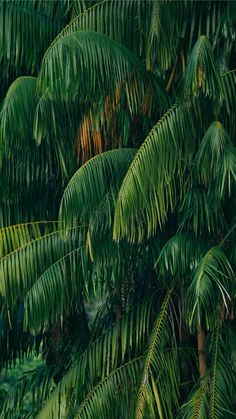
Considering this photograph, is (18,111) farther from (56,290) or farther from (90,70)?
(56,290)

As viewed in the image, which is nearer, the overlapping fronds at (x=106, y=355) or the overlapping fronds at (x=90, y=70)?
the overlapping fronds at (x=90, y=70)

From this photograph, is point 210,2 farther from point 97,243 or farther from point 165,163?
point 97,243

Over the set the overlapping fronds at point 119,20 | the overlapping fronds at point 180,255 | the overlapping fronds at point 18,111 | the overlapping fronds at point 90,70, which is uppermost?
the overlapping fronds at point 119,20

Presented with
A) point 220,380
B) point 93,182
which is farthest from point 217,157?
point 220,380

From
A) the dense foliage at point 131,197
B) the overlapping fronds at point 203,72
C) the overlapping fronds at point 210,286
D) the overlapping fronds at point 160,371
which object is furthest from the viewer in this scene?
the overlapping fronds at point 160,371

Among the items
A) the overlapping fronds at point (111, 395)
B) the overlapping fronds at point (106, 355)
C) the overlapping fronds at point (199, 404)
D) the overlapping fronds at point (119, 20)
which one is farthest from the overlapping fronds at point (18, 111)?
the overlapping fronds at point (199, 404)

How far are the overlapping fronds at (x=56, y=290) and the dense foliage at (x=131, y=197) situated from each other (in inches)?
0.4

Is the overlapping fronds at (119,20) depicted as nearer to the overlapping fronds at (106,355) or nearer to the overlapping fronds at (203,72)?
the overlapping fronds at (203,72)

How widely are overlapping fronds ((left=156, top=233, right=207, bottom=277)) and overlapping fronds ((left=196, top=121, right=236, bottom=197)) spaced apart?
0.43 meters

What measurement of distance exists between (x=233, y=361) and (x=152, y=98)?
191 cm

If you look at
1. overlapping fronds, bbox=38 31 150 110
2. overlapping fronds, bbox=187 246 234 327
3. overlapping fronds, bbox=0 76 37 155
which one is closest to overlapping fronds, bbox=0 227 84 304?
overlapping fronds, bbox=0 76 37 155

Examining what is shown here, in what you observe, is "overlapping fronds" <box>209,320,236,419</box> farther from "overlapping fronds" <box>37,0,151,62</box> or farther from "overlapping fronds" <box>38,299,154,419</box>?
"overlapping fronds" <box>37,0,151,62</box>

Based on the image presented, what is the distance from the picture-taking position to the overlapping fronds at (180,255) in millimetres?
7344

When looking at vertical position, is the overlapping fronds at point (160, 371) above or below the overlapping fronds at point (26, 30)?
below
